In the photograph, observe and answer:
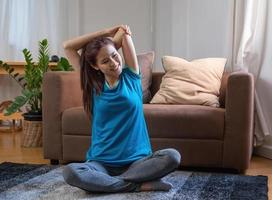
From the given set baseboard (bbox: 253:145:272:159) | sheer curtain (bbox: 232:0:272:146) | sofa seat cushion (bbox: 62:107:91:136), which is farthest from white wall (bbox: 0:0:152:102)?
sofa seat cushion (bbox: 62:107:91:136)

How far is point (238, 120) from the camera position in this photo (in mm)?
2213

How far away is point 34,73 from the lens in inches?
129

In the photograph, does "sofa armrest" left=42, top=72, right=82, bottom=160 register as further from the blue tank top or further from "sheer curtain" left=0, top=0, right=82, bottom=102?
"sheer curtain" left=0, top=0, right=82, bottom=102

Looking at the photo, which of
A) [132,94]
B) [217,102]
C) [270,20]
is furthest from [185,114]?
[270,20]

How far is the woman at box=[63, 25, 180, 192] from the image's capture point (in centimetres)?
176

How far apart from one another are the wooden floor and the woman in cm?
64

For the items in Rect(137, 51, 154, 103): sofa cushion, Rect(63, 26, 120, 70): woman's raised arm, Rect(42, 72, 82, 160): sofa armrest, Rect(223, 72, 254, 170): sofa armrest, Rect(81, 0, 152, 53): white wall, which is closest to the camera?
Rect(63, 26, 120, 70): woman's raised arm

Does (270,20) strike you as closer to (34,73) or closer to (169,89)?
(169,89)

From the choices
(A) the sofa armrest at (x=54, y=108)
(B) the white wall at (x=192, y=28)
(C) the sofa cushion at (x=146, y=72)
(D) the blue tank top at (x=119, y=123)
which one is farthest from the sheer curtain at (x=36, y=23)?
(D) the blue tank top at (x=119, y=123)

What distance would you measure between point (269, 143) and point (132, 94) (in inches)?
55.6

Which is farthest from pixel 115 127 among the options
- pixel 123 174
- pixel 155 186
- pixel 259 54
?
pixel 259 54

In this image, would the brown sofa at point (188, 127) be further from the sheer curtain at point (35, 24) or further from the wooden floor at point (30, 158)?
→ the sheer curtain at point (35, 24)

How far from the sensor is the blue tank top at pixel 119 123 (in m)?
1.80

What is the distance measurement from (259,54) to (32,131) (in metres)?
1.77
